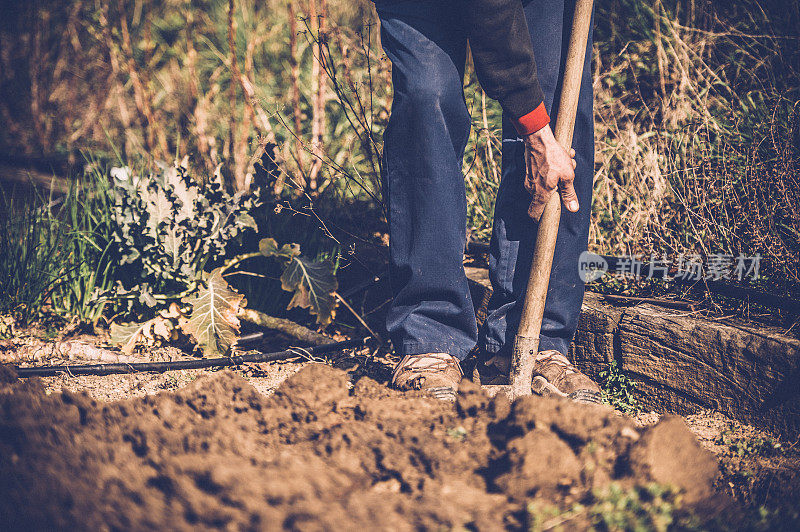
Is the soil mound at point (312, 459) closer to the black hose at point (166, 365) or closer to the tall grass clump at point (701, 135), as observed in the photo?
the black hose at point (166, 365)

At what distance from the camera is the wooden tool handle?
1849mm

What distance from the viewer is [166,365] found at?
2.14 meters

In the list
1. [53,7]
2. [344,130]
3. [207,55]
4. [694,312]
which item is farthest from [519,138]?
[53,7]

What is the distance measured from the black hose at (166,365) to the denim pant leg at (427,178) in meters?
0.50

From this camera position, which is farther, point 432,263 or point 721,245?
point 721,245

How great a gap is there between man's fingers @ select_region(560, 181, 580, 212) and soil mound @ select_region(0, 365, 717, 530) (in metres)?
0.75

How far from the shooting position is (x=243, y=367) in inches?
88.1

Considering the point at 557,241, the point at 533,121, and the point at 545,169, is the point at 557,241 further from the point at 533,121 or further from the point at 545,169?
the point at 533,121

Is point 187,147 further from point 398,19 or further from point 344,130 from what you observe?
point 398,19

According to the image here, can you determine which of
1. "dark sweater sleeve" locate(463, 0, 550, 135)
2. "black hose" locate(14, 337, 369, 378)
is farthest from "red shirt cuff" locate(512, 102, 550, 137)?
"black hose" locate(14, 337, 369, 378)

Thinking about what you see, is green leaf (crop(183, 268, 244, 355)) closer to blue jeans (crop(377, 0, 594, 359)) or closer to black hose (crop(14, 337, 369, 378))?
black hose (crop(14, 337, 369, 378))

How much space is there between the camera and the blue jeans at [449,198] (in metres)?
1.80

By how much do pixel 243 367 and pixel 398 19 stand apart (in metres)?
1.38

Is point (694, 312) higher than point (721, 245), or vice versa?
point (721, 245)
